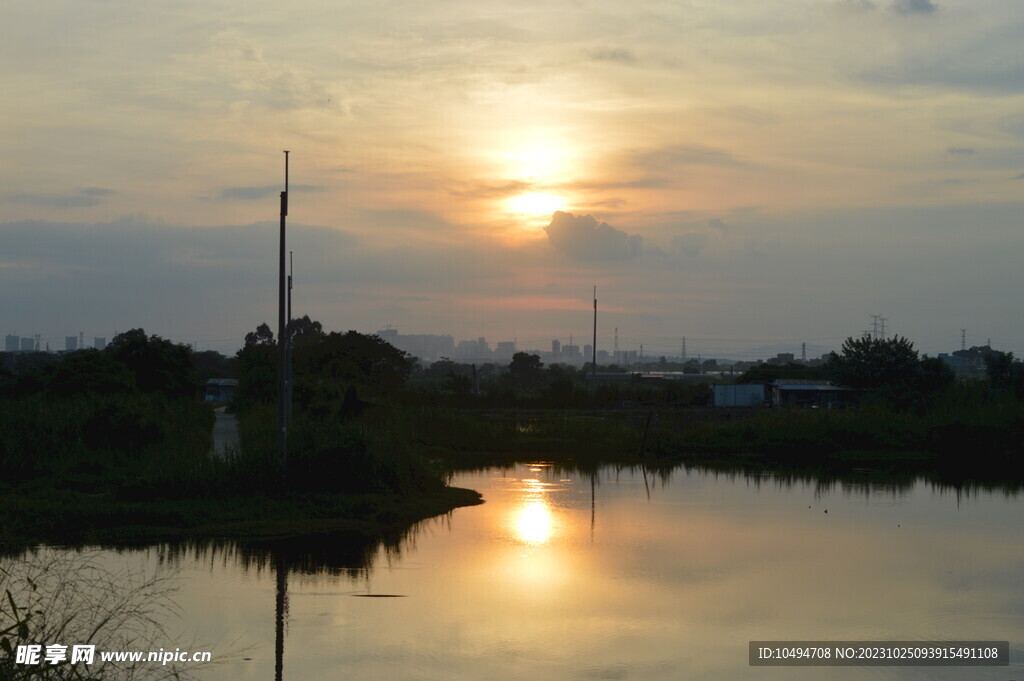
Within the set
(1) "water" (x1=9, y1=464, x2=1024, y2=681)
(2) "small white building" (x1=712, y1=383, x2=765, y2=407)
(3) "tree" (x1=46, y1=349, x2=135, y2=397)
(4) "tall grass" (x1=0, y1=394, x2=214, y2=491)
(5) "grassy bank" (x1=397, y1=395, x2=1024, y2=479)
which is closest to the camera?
(1) "water" (x1=9, y1=464, x2=1024, y2=681)

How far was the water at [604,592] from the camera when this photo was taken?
11.5 metres

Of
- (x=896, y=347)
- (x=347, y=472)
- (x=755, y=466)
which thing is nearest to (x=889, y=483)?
(x=755, y=466)

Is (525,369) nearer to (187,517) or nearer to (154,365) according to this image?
(154,365)

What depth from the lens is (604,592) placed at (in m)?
14.9

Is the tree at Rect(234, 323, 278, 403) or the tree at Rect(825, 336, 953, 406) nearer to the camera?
the tree at Rect(234, 323, 278, 403)

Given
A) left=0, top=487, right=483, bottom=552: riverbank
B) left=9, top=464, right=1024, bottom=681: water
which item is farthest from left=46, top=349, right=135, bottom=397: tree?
left=9, top=464, right=1024, bottom=681: water

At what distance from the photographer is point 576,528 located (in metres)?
21.1

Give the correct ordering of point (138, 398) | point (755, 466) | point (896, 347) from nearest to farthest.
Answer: point (138, 398), point (755, 466), point (896, 347)

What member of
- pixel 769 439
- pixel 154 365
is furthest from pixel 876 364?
pixel 154 365

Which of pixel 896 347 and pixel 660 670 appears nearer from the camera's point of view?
pixel 660 670

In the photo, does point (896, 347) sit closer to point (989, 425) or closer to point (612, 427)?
point (989, 425)

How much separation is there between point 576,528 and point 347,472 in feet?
16.8

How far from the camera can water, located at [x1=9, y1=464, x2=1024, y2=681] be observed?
11484mm

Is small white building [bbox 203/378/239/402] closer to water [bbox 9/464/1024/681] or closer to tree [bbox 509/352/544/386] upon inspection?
tree [bbox 509/352/544/386]
